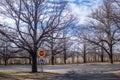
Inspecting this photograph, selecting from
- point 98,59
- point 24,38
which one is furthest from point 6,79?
point 98,59

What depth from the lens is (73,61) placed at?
8900cm

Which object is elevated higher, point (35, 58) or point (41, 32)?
point (41, 32)

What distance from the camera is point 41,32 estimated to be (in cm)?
4150

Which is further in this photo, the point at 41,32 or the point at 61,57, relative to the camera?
the point at 61,57

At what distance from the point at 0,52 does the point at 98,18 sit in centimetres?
3512

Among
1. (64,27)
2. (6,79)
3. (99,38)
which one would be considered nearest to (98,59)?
(99,38)

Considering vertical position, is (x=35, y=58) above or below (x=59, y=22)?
below

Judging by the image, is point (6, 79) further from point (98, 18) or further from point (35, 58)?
point (98, 18)

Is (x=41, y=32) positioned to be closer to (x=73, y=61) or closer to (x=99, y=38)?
(x=99, y=38)

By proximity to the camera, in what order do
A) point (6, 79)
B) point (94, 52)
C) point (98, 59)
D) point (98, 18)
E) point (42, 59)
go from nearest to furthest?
point (6, 79)
point (42, 59)
point (98, 18)
point (94, 52)
point (98, 59)

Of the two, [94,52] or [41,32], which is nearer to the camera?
[41,32]

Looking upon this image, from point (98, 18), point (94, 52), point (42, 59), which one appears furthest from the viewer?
point (94, 52)

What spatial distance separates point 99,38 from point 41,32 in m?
34.9

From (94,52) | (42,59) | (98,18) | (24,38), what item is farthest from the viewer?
(94,52)
